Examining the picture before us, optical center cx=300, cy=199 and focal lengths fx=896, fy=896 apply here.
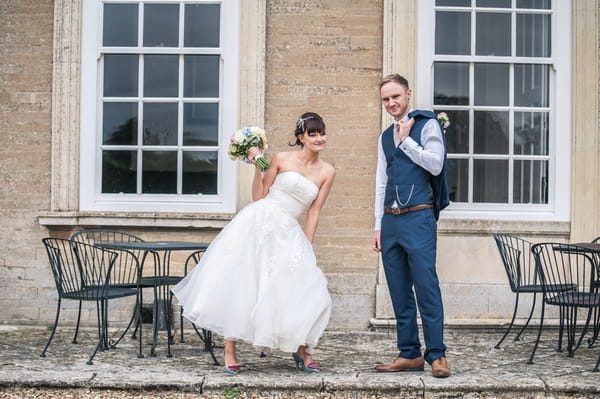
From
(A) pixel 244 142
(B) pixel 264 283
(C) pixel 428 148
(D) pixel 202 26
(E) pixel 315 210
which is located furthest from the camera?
(D) pixel 202 26

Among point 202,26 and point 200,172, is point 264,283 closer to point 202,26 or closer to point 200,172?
point 200,172

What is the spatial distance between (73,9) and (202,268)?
10.1ft

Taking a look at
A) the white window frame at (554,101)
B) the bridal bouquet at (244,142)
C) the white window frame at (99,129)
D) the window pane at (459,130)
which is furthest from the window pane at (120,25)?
the window pane at (459,130)

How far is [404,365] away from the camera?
5539mm

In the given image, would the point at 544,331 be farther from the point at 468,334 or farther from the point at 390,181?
the point at 390,181

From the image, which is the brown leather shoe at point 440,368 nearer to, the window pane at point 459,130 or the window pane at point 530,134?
the window pane at point 459,130

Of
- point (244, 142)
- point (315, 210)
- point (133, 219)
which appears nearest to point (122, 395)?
point (315, 210)

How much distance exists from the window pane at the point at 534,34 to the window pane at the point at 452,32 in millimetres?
445

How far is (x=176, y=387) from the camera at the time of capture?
5.16 m

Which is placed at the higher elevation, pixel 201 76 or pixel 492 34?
pixel 492 34

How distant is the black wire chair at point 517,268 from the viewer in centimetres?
658

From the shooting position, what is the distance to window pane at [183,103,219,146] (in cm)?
759

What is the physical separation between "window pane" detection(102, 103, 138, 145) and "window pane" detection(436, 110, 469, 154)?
269 centimetres

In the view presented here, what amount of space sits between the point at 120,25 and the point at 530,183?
375 cm
